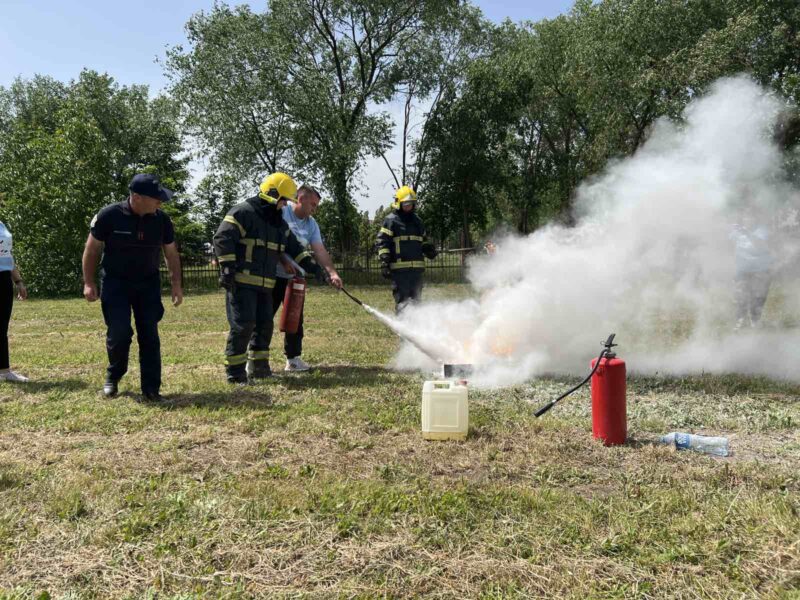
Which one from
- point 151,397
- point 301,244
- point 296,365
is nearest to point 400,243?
point 301,244

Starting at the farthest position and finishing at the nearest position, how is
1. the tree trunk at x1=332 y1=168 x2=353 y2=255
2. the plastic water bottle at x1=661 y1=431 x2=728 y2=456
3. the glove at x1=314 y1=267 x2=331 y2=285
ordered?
1. the tree trunk at x1=332 y1=168 x2=353 y2=255
2. the glove at x1=314 y1=267 x2=331 y2=285
3. the plastic water bottle at x1=661 y1=431 x2=728 y2=456

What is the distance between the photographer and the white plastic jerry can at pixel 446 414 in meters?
4.35

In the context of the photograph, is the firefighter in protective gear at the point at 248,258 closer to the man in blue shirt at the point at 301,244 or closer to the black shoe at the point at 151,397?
the man in blue shirt at the point at 301,244

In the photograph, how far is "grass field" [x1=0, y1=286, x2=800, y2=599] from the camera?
2572 mm

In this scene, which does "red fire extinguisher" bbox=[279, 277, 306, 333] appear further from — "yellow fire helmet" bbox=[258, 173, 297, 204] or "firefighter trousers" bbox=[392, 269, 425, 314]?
"firefighter trousers" bbox=[392, 269, 425, 314]

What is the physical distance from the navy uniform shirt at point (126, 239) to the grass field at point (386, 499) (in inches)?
51.2

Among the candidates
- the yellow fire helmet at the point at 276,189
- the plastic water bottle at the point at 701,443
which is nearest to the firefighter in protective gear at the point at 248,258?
the yellow fire helmet at the point at 276,189

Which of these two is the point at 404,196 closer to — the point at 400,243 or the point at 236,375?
the point at 400,243

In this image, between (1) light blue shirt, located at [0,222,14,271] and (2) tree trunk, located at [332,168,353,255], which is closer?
(1) light blue shirt, located at [0,222,14,271]

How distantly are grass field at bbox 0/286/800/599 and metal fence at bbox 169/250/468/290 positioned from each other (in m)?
20.4

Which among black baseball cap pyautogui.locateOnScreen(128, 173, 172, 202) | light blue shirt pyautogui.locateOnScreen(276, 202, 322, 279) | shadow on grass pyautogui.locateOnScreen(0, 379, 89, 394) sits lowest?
shadow on grass pyautogui.locateOnScreen(0, 379, 89, 394)

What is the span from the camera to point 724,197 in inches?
291

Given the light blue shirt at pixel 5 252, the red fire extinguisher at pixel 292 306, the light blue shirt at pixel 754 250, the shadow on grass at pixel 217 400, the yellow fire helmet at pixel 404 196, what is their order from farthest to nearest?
the light blue shirt at pixel 754 250 → the yellow fire helmet at pixel 404 196 → the red fire extinguisher at pixel 292 306 → the light blue shirt at pixel 5 252 → the shadow on grass at pixel 217 400

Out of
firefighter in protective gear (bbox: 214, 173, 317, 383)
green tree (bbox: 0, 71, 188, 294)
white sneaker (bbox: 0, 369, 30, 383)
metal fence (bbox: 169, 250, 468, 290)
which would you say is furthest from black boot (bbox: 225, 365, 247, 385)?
metal fence (bbox: 169, 250, 468, 290)
